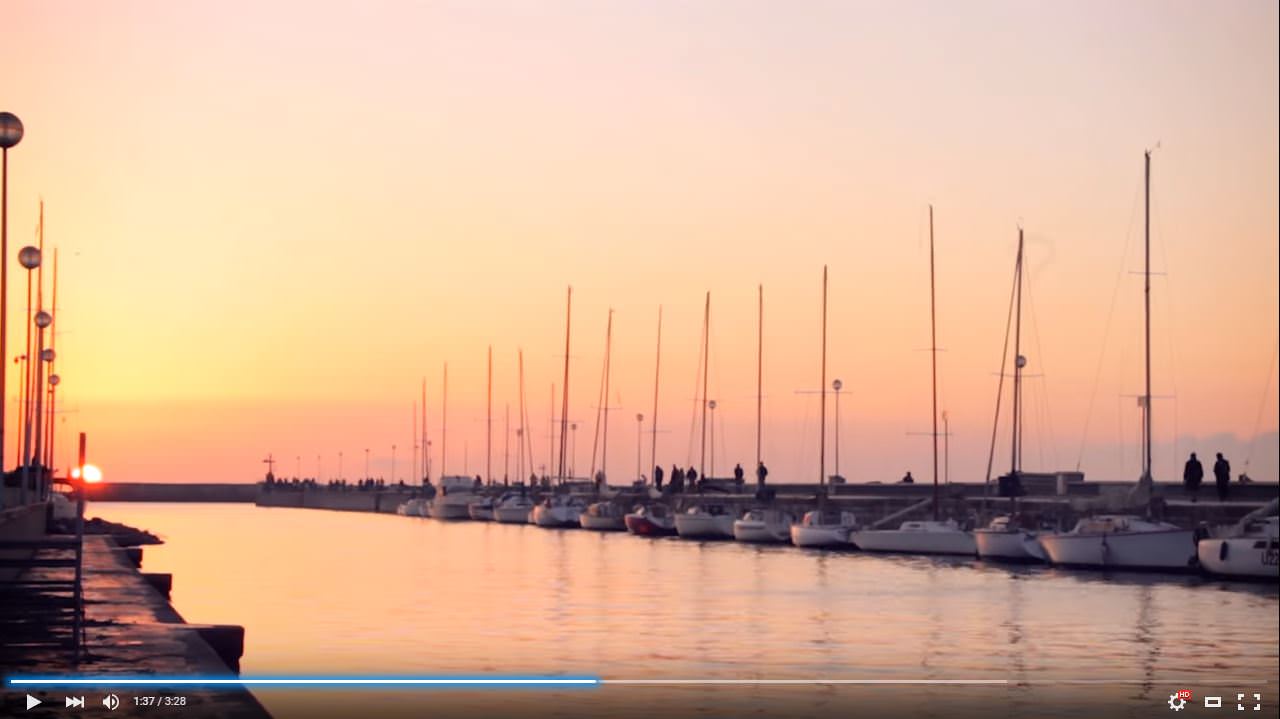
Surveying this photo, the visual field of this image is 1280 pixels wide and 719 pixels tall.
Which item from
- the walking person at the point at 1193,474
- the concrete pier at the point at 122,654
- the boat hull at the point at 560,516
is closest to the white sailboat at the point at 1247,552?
the walking person at the point at 1193,474

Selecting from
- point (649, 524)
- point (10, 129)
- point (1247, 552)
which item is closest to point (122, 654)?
point (10, 129)

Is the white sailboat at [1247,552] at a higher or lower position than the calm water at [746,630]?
higher

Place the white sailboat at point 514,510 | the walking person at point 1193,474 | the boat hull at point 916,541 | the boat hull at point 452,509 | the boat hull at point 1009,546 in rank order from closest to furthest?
the walking person at point 1193,474
the boat hull at point 1009,546
the boat hull at point 916,541
the white sailboat at point 514,510
the boat hull at point 452,509

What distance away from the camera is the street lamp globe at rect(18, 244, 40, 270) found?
3900cm

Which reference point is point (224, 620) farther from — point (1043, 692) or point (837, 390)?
point (837, 390)

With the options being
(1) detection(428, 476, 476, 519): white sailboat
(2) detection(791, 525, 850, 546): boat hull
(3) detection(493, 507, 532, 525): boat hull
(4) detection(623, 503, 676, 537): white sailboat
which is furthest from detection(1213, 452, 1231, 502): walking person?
(1) detection(428, 476, 476, 519): white sailboat

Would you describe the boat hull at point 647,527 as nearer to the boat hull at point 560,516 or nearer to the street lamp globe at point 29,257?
the boat hull at point 560,516

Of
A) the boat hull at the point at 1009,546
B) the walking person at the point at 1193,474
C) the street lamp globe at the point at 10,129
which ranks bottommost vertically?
the boat hull at the point at 1009,546

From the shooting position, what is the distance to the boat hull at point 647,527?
11431 centimetres

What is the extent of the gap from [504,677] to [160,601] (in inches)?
271

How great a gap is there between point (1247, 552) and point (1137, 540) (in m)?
7.70

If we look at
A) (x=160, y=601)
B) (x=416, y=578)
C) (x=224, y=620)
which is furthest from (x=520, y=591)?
(x=160, y=601)

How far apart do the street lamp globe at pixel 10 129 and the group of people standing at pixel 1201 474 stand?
5383 cm

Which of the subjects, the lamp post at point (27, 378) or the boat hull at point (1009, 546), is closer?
the lamp post at point (27, 378)
